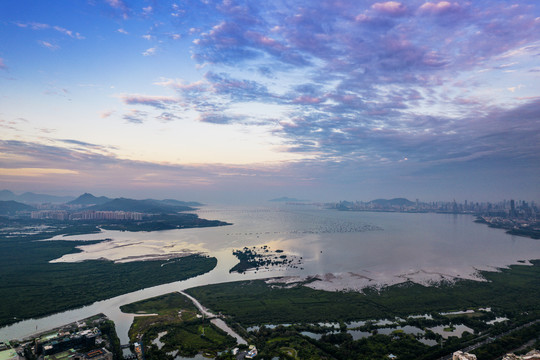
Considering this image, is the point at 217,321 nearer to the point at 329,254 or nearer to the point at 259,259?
the point at 259,259

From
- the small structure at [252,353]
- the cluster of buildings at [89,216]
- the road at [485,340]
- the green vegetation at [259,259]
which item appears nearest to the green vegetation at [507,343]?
the road at [485,340]

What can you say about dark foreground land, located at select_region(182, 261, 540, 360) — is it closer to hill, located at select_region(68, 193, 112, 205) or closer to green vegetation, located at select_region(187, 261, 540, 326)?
green vegetation, located at select_region(187, 261, 540, 326)

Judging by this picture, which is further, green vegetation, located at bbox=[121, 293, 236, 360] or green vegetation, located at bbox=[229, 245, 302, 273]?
green vegetation, located at bbox=[229, 245, 302, 273]

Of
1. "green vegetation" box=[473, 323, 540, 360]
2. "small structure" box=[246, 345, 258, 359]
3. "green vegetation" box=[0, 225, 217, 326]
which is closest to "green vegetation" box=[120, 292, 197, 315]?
"green vegetation" box=[0, 225, 217, 326]

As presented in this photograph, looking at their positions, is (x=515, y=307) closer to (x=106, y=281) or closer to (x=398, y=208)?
(x=106, y=281)

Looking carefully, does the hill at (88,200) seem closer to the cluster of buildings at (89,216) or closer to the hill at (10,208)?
the hill at (10,208)

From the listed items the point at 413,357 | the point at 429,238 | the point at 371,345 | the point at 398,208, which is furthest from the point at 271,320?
the point at 398,208
